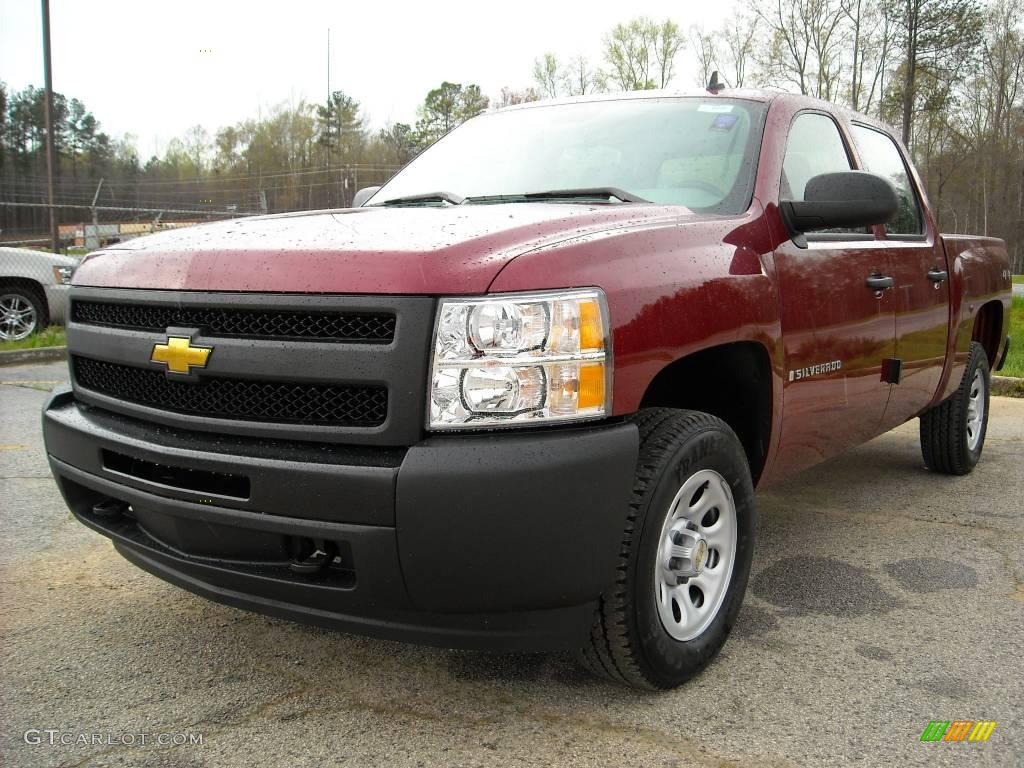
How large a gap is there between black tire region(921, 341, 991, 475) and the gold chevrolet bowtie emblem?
12.9 ft

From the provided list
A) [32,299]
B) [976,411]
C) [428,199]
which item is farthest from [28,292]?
[976,411]

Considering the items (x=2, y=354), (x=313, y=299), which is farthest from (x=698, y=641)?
(x=2, y=354)


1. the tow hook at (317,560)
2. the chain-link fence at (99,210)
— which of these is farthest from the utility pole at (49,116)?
the tow hook at (317,560)

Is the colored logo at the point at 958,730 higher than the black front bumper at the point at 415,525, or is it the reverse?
the black front bumper at the point at 415,525

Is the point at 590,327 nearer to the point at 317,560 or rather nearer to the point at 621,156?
the point at 317,560

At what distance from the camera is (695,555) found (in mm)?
2549

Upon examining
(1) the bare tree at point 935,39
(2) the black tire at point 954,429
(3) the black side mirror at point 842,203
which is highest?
(1) the bare tree at point 935,39

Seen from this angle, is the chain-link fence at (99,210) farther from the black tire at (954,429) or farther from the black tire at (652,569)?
the black tire at (652,569)

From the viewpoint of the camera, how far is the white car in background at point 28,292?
34.0 ft

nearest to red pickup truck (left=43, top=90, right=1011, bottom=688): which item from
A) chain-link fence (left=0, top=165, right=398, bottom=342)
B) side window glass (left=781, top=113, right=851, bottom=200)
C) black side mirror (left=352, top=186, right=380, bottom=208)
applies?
side window glass (left=781, top=113, right=851, bottom=200)

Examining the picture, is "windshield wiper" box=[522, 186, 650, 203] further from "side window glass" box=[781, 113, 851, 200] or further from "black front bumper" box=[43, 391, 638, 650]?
"black front bumper" box=[43, 391, 638, 650]

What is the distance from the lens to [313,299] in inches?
84.0

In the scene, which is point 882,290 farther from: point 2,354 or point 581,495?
point 2,354

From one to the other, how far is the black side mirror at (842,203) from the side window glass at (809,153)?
0.16 m
